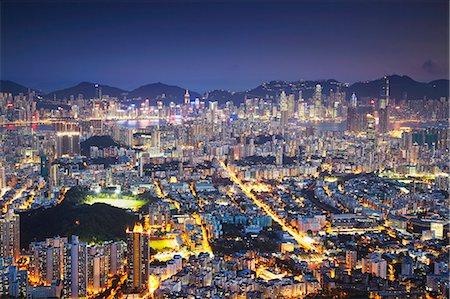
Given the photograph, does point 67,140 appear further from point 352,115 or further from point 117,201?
point 352,115

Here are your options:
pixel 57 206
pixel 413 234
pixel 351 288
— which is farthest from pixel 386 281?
pixel 57 206

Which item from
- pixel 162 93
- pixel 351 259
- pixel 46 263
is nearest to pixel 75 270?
pixel 46 263

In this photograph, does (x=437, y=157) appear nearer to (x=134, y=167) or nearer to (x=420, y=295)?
(x=134, y=167)

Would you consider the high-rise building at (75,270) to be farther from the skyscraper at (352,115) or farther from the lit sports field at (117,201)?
the skyscraper at (352,115)

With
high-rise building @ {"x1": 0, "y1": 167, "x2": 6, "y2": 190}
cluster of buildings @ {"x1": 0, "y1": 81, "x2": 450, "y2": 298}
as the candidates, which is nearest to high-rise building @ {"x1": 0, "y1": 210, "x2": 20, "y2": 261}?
cluster of buildings @ {"x1": 0, "y1": 81, "x2": 450, "y2": 298}

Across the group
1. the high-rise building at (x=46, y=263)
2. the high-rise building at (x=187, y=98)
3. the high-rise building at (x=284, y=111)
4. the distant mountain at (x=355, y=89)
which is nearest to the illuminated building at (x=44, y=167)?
the high-rise building at (x=46, y=263)

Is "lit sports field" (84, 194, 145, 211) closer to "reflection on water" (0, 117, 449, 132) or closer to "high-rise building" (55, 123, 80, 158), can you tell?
"high-rise building" (55, 123, 80, 158)

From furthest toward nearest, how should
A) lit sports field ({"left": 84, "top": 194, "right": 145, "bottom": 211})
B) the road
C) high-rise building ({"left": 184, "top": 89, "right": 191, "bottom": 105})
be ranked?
1. high-rise building ({"left": 184, "top": 89, "right": 191, "bottom": 105})
2. lit sports field ({"left": 84, "top": 194, "right": 145, "bottom": 211})
3. the road
